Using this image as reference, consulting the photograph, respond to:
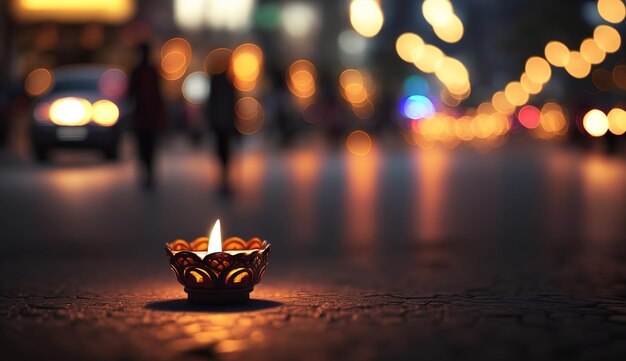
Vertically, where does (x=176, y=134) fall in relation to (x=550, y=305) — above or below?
above

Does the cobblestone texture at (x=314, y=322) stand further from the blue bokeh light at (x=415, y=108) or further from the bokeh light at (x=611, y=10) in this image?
the bokeh light at (x=611, y=10)

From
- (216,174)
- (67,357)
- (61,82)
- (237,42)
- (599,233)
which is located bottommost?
(67,357)

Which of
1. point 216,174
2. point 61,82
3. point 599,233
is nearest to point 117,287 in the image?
point 599,233

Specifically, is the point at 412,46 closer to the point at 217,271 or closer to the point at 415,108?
the point at 415,108

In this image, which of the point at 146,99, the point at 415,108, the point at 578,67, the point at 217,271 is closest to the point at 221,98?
the point at 146,99

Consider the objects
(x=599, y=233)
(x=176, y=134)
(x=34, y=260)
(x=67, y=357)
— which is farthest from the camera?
(x=176, y=134)

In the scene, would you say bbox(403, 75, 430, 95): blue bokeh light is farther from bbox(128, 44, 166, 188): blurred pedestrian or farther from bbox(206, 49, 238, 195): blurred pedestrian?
bbox(206, 49, 238, 195): blurred pedestrian

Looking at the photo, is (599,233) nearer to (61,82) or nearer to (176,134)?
(61,82)
